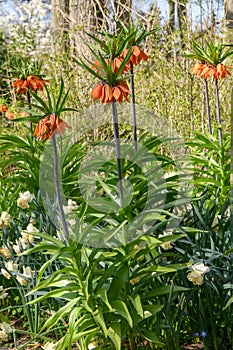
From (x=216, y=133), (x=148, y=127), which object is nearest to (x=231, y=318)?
(x=216, y=133)

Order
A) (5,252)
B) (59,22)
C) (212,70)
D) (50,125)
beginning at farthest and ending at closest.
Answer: (59,22) < (212,70) < (5,252) < (50,125)

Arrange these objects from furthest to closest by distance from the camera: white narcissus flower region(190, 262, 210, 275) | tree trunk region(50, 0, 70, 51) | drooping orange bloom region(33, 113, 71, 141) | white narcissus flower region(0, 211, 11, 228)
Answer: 1. tree trunk region(50, 0, 70, 51)
2. white narcissus flower region(0, 211, 11, 228)
3. white narcissus flower region(190, 262, 210, 275)
4. drooping orange bloom region(33, 113, 71, 141)

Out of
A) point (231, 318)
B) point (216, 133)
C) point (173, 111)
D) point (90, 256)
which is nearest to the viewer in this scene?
point (90, 256)

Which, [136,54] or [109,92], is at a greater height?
[136,54]

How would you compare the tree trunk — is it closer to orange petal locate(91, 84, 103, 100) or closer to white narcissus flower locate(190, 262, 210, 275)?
orange petal locate(91, 84, 103, 100)

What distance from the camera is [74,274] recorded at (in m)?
2.18

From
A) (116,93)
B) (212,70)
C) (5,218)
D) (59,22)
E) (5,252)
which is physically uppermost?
(59,22)

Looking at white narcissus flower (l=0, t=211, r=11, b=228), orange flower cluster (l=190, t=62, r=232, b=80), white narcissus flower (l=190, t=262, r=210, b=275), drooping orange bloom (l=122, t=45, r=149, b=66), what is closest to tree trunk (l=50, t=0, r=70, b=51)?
orange flower cluster (l=190, t=62, r=232, b=80)

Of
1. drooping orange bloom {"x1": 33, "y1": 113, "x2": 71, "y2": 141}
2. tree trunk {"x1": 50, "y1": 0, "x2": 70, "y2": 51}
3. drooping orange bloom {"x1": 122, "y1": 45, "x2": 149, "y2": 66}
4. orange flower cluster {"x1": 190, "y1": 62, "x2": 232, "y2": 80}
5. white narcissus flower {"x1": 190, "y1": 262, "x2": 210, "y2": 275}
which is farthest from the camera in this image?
tree trunk {"x1": 50, "y1": 0, "x2": 70, "y2": 51}

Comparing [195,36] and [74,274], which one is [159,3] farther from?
[74,274]

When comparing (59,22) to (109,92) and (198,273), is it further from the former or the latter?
(198,273)

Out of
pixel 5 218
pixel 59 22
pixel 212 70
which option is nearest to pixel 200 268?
pixel 5 218

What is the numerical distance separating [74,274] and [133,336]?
435 mm

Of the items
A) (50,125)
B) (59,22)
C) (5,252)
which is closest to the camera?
(50,125)
